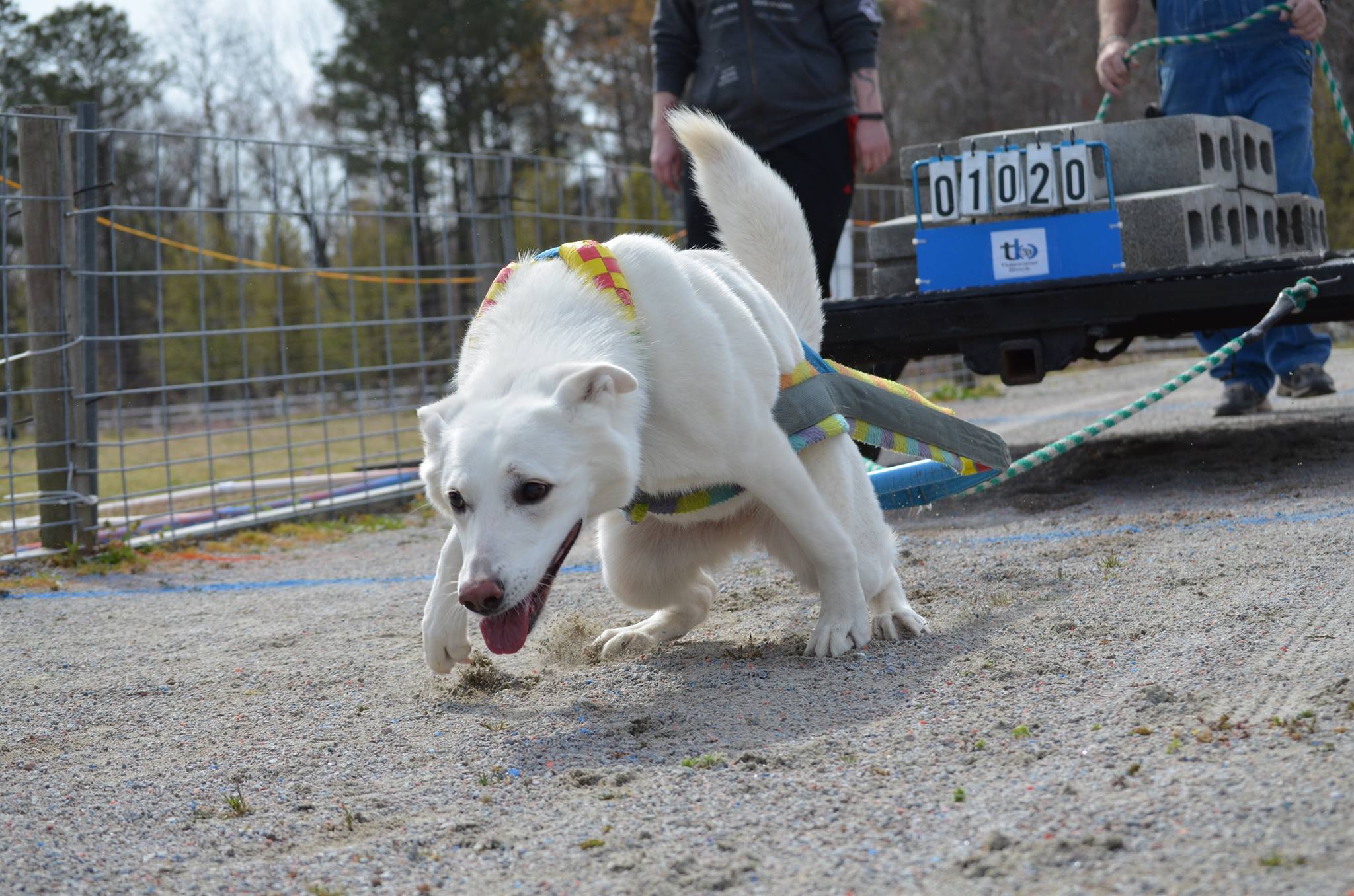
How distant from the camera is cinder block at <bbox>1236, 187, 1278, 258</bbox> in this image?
5879 mm

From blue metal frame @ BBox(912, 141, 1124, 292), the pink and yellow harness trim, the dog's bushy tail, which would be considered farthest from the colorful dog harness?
blue metal frame @ BBox(912, 141, 1124, 292)

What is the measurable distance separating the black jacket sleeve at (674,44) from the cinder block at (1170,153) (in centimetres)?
184

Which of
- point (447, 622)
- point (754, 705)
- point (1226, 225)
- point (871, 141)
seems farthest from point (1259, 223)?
point (447, 622)

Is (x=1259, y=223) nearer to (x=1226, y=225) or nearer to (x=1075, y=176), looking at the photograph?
(x=1226, y=225)

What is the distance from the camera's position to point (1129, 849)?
5.23 feet

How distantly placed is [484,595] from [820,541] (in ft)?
3.12

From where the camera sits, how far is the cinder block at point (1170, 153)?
5383mm

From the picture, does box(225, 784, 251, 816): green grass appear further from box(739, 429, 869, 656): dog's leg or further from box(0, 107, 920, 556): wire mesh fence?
box(0, 107, 920, 556): wire mesh fence

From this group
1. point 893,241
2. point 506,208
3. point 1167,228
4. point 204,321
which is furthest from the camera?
point 204,321

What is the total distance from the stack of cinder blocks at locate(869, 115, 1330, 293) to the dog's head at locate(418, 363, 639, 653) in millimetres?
3075

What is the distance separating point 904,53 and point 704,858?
26501 millimetres

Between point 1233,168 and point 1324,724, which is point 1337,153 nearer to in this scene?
point 1233,168

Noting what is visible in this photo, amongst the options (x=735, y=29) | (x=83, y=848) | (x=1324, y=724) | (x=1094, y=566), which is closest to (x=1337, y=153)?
(x=735, y=29)

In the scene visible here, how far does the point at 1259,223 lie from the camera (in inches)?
240
